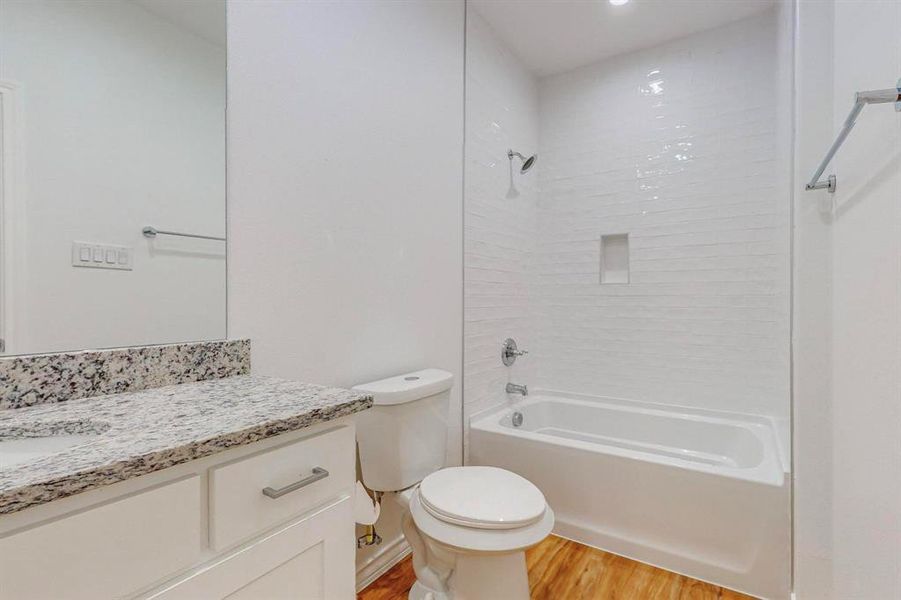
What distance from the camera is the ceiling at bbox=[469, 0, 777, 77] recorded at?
7.11 ft

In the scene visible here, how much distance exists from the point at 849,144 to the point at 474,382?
166cm

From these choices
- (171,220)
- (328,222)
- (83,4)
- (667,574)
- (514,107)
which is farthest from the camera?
(514,107)

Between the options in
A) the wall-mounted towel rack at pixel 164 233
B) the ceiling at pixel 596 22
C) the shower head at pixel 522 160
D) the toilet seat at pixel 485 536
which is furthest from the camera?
the shower head at pixel 522 160

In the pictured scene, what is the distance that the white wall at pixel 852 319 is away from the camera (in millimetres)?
799

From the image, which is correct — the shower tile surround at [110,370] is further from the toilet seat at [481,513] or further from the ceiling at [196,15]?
the ceiling at [196,15]

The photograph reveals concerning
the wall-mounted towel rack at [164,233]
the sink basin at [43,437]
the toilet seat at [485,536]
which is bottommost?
the toilet seat at [485,536]

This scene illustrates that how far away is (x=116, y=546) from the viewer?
1.74 ft

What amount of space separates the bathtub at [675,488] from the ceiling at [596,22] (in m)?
2.10

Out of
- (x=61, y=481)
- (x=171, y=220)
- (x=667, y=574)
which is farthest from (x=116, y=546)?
(x=667, y=574)

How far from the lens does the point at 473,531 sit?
1.21m

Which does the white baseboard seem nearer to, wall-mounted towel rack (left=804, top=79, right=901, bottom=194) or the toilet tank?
the toilet tank

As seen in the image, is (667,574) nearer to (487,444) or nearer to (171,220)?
(487,444)

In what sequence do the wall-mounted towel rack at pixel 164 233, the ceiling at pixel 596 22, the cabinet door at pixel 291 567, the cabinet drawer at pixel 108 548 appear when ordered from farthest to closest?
the ceiling at pixel 596 22 → the wall-mounted towel rack at pixel 164 233 → the cabinet door at pixel 291 567 → the cabinet drawer at pixel 108 548

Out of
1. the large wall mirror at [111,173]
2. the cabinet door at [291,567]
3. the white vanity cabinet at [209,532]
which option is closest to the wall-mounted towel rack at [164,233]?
the large wall mirror at [111,173]
